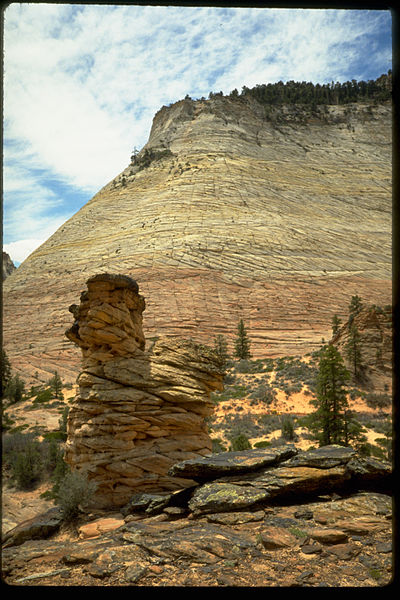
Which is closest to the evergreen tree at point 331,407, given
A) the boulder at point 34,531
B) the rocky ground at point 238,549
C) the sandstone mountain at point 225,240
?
the rocky ground at point 238,549

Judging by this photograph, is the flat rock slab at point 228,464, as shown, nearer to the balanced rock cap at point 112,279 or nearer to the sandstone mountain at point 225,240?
the balanced rock cap at point 112,279

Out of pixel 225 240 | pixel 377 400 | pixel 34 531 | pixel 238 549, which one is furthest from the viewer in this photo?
pixel 225 240

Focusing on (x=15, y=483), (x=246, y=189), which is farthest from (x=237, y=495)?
(x=246, y=189)

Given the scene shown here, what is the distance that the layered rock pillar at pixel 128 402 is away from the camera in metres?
8.88

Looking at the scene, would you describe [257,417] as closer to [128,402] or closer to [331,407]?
[331,407]

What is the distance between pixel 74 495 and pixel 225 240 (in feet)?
135

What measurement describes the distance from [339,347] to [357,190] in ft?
154

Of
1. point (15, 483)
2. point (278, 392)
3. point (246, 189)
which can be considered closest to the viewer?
point (15, 483)

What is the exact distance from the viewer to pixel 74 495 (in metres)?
8.05

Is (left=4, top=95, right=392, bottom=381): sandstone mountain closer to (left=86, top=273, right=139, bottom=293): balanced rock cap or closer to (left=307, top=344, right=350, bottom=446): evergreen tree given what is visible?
(left=307, top=344, right=350, bottom=446): evergreen tree

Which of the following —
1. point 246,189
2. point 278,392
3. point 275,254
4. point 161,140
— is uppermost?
point 161,140

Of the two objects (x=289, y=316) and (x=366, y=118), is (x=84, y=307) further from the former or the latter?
(x=366, y=118)

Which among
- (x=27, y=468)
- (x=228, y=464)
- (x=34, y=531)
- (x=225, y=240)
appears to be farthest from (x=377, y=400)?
(x=225, y=240)

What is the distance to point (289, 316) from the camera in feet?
131
